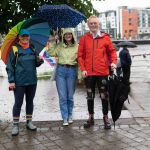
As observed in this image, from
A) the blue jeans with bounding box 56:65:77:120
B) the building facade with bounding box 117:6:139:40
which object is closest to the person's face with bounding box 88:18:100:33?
the blue jeans with bounding box 56:65:77:120

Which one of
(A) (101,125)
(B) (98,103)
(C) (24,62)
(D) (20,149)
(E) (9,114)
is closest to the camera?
(D) (20,149)

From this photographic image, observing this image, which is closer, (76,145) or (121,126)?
(76,145)

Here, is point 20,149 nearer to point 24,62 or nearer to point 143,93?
point 24,62

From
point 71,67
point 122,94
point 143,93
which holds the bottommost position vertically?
point 143,93

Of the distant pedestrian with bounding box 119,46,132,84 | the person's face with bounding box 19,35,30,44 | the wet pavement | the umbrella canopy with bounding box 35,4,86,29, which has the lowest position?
the wet pavement

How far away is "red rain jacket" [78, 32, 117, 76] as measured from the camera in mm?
6875

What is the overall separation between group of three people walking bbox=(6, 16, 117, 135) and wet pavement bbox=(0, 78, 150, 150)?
0.22m

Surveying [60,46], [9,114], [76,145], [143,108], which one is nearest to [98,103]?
[143,108]

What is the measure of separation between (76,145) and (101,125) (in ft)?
4.20

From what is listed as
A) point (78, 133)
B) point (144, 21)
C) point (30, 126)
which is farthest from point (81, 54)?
point (144, 21)

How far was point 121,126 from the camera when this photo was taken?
7129 mm

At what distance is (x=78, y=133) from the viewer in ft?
22.1

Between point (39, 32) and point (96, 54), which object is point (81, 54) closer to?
point (96, 54)

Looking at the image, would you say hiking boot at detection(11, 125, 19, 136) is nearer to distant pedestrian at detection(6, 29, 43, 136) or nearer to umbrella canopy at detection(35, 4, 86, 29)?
distant pedestrian at detection(6, 29, 43, 136)
